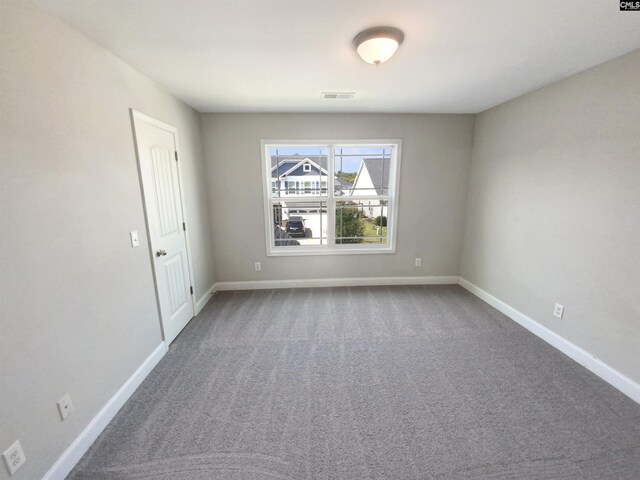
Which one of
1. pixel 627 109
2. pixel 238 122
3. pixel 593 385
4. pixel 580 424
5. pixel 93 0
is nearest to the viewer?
pixel 93 0

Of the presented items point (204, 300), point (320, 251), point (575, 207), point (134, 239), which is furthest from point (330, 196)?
point (575, 207)

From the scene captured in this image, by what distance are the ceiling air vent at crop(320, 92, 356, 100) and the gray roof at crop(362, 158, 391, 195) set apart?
1003 mm

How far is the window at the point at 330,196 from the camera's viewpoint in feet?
11.2

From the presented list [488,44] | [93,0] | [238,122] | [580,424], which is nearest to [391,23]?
[488,44]

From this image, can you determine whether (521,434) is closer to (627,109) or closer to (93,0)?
(627,109)

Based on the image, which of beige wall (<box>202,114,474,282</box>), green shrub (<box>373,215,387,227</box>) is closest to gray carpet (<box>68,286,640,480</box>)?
beige wall (<box>202,114,474,282</box>)

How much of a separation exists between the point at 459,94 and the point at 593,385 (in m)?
2.66

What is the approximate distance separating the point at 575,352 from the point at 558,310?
0.34 meters

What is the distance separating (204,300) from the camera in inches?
127

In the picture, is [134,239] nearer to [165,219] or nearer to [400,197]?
[165,219]

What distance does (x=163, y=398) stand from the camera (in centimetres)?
182

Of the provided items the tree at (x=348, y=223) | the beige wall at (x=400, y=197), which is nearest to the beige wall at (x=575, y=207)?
the beige wall at (x=400, y=197)

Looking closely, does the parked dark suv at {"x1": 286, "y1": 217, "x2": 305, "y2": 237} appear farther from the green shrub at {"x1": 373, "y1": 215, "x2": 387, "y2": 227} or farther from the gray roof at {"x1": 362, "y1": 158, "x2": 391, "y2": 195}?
the gray roof at {"x1": 362, "y1": 158, "x2": 391, "y2": 195}

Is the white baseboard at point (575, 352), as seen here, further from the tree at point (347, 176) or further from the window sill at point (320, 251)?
the tree at point (347, 176)
